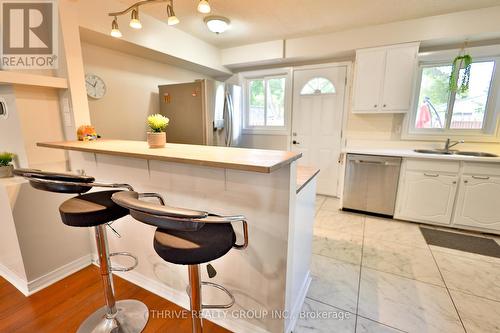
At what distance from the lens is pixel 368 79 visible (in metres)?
3.22

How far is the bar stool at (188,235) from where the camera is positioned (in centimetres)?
79

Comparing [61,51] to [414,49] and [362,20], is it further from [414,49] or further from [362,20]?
[414,49]

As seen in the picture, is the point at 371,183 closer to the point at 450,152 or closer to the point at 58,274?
the point at 450,152

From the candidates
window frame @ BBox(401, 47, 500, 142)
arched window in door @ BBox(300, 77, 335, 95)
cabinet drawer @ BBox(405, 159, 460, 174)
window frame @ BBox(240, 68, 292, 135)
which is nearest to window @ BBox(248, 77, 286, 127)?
window frame @ BBox(240, 68, 292, 135)

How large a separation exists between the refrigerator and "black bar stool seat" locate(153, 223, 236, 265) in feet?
7.85

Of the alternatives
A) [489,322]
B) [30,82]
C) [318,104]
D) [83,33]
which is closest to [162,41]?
[83,33]

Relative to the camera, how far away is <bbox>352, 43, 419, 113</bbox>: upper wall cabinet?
2994 mm

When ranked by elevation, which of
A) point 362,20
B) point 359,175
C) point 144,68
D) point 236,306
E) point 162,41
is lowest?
point 236,306

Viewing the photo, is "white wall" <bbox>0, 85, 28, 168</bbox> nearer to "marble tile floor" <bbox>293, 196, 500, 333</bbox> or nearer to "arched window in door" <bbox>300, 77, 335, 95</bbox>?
"marble tile floor" <bbox>293, 196, 500, 333</bbox>

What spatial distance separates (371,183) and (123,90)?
351 centimetres

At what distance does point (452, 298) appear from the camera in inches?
68.2

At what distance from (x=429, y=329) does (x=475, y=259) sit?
4.16 feet

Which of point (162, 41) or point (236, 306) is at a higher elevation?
point (162, 41)

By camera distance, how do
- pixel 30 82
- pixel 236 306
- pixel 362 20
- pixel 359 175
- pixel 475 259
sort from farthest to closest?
pixel 359 175, pixel 362 20, pixel 475 259, pixel 30 82, pixel 236 306
